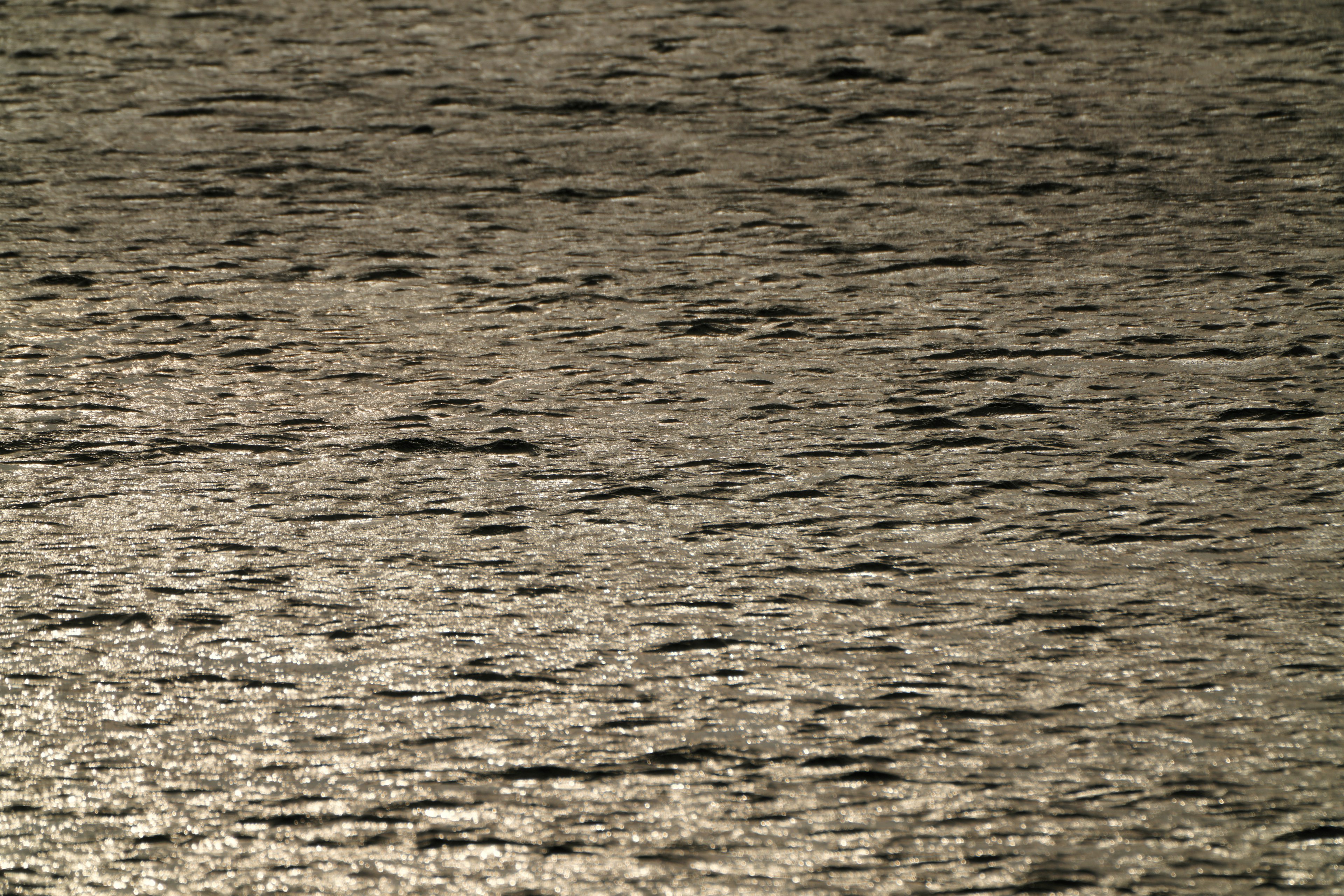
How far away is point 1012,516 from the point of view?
771 mm

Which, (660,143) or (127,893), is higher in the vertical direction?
(660,143)

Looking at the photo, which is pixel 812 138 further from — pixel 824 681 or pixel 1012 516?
pixel 824 681

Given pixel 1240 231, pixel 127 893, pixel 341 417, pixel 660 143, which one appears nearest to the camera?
pixel 127 893

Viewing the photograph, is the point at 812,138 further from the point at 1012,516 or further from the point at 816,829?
the point at 816,829

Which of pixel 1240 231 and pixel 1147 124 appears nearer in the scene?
pixel 1240 231

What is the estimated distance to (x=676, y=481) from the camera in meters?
0.81

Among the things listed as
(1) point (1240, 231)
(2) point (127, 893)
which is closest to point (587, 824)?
(2) point (127, 893)

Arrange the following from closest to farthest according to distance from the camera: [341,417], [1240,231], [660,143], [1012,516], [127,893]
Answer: [127,893]
[1012,516]
[341,417]
[1240,231]
[660,143]

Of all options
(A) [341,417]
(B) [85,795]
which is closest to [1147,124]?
(A) [341,417]

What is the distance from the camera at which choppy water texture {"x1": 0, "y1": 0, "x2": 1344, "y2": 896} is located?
579mm

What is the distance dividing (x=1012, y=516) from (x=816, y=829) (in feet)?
0.83

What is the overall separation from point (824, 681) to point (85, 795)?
11.3 inches

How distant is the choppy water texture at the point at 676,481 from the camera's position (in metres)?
0.58

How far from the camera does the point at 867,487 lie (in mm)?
802
